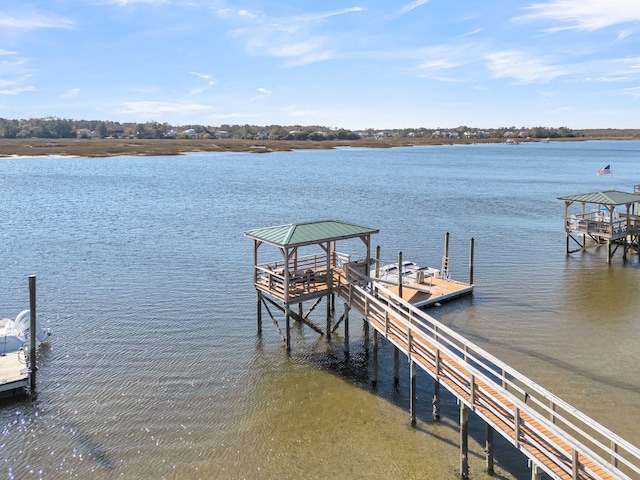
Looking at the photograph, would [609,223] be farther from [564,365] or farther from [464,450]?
[464,450]

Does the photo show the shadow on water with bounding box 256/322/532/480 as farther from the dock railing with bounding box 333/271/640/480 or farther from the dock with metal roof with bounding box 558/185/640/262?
the dock with metal roof with bounding box 558/185/640/262

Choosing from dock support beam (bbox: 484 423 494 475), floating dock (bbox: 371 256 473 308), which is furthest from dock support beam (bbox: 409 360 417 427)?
floating dock (bbox: 371 256 473 308)

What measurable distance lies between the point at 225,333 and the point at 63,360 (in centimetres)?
521

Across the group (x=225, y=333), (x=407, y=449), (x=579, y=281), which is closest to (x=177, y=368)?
(x=225, y=333)

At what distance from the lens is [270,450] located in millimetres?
12898

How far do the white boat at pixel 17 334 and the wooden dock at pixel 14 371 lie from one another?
456 millimetres

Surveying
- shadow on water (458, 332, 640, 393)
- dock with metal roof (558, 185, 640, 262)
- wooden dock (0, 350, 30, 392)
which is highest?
dock with metal roof (558, 185, 640, 262)

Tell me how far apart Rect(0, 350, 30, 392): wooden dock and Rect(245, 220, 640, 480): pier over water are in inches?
287

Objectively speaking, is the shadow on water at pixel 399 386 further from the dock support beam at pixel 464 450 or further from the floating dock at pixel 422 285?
the floating dock at pixel 422 285

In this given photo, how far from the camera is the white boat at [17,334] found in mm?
16781

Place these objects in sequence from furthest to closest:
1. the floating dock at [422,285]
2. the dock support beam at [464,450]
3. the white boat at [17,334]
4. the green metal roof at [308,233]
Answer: the floating dock at [422,285] → the green metal roof at [308,233] → the white boat at [17,334] → the dock support beam at [464,450]

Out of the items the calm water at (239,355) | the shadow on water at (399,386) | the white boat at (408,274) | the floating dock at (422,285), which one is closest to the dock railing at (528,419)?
the shadow on water at (399,386)

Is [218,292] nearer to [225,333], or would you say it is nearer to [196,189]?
[225,333]

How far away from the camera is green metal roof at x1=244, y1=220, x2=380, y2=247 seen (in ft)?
56.5
